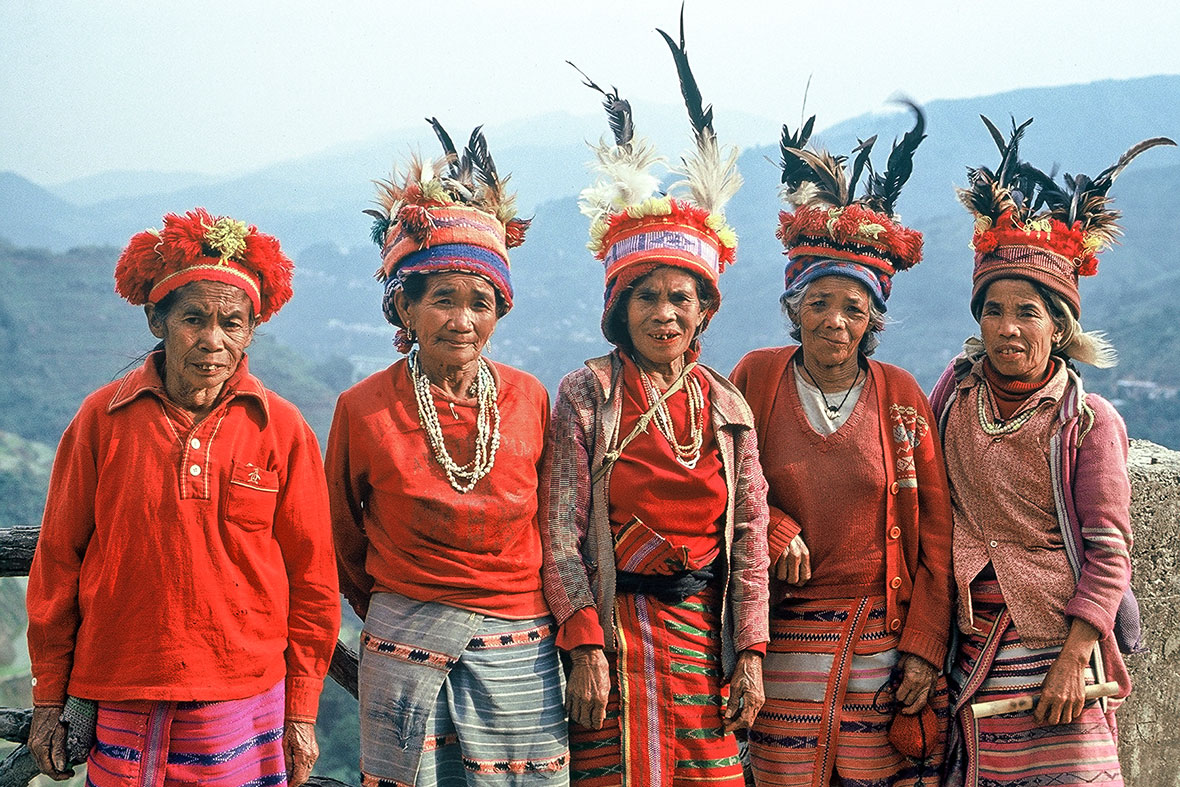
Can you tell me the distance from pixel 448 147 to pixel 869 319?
155cm

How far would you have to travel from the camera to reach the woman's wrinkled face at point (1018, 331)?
11.0ft

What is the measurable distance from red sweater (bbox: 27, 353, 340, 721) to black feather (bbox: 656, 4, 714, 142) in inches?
68.6

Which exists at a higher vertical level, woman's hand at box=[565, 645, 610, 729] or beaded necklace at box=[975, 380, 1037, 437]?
beaded necklace at box=[975, 380, 1037, 437]

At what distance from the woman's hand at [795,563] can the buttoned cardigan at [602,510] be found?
88 mm

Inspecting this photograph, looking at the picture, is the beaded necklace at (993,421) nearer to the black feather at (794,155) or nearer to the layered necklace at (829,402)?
the layered necklace at (829,402)

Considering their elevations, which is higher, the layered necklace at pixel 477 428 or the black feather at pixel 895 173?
the black feather at pixel 895 173

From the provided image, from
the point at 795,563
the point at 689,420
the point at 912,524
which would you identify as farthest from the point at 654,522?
the point at 912,524

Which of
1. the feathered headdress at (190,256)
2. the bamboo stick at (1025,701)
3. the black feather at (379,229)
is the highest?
the black feather at (379,229)

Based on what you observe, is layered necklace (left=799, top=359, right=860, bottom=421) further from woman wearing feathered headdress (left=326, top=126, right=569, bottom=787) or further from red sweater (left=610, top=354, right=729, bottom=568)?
woman wearing feathered headdress (left=326, top=126, right=569, bottom=787)

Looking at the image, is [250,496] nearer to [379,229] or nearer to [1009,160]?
[379,229]

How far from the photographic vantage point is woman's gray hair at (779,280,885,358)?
352 centimetres

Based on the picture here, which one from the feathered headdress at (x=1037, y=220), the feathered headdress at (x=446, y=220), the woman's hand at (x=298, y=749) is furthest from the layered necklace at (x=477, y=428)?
the feathered headdress at (x=1037, y=220)

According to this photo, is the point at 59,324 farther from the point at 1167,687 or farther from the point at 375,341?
the point at 1167,687

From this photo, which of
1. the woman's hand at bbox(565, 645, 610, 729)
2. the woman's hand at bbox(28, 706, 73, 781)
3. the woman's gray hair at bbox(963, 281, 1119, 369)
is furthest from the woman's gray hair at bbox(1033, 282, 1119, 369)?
the woman's hand at bbox(28, 706, 73, 781)
